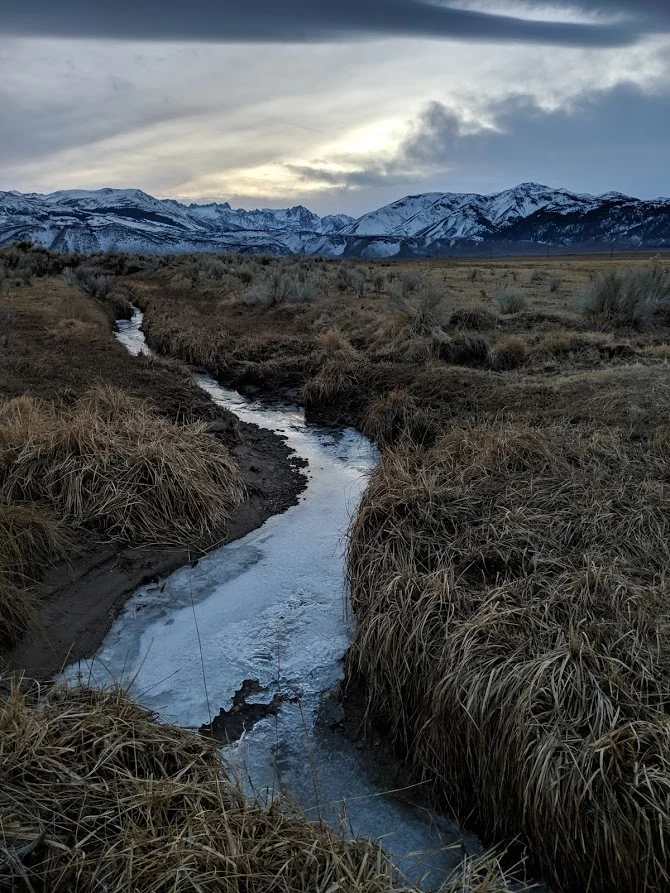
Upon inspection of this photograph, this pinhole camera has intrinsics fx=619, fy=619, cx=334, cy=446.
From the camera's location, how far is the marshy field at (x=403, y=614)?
2732mm

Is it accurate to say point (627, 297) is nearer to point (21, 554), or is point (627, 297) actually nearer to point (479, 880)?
point (21, 554)

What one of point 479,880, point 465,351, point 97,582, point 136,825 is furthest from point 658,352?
point 136,825

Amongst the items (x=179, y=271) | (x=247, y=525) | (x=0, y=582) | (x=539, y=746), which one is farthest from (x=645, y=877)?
(x=179, y=271)

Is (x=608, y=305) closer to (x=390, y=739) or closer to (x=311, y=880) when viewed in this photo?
(x=390, y=739)

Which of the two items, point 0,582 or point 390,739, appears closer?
point 390,739

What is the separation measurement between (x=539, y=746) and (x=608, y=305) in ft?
44.4

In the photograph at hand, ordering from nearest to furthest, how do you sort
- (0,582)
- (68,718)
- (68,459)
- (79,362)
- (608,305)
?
(68,718)
(0,582)
(68,459)
(79,362)
(608,305)

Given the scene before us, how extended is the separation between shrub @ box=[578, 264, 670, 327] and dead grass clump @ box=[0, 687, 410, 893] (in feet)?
44.8

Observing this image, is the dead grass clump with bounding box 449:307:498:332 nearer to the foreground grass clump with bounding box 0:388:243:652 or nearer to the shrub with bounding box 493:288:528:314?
the shrub with bounding box 493:288:528:314

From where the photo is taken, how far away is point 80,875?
248 centimetres

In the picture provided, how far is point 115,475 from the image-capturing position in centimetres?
636

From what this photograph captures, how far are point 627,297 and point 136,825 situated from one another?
581 inches

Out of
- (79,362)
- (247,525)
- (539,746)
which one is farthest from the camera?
(79,362)

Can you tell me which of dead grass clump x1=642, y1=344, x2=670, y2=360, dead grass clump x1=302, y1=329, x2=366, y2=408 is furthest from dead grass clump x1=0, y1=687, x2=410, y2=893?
dead grass clump x1=642, y1=344, x2=670, y2=360
